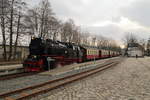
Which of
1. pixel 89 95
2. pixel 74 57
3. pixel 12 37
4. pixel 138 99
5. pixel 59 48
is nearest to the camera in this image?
pixel 138 99

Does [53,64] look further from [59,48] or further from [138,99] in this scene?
[138,99]

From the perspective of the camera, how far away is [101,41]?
319 feet

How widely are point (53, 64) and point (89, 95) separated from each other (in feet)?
28.5

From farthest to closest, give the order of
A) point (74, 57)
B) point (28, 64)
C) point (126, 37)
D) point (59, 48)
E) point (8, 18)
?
point (126, 37) → point (8, 18) → point (74, 57) → point (59, 48) → point (28, 64)

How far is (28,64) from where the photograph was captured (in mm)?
12719

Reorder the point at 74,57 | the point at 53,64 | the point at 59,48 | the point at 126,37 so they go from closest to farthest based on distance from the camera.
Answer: the point at 53,64 < the point at 59,48 < the point at 74,57 < the point at 126,37

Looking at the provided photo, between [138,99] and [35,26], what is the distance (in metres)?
30.0

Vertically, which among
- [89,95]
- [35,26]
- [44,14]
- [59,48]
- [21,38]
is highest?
[44,14]

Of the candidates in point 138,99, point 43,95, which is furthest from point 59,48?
point 138,99

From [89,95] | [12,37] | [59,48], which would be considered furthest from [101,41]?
[89,95]

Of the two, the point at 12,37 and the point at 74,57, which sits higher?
the point at 12,37

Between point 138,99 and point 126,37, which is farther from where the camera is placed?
point 126,37

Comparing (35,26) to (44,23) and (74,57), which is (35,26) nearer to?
(44,23)

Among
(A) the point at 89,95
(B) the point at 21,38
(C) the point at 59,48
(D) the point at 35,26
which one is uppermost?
(D) the point at 35,26
